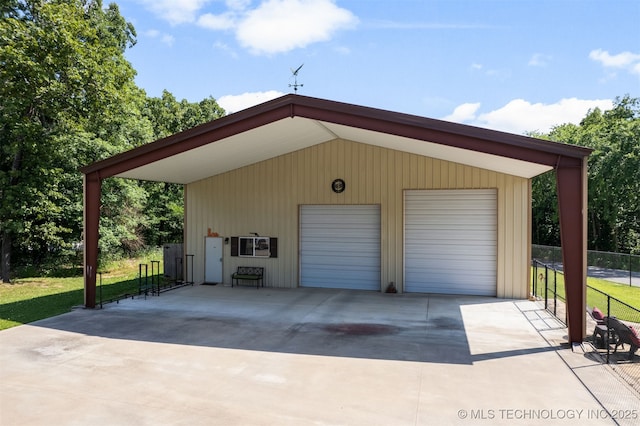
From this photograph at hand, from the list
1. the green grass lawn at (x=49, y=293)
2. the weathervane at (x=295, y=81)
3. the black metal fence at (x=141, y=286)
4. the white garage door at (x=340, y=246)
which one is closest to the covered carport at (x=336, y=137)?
the weathervane at (x=295, y=81)

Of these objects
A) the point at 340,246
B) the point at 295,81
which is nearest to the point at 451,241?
the point at 340,246

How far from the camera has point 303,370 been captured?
617 cm

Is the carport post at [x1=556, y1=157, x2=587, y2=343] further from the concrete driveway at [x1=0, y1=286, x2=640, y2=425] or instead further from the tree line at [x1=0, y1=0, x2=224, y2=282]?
the tree line at [x1=0, y1=0, x2=224, y2=282]

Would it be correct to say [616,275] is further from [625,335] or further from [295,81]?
[295,81]

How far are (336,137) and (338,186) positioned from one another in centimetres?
151

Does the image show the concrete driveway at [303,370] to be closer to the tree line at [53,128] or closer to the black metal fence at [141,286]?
the black metal fence at [141,286]

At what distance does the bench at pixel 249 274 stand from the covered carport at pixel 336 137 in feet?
11.2

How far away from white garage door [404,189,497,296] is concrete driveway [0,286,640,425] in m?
2.05

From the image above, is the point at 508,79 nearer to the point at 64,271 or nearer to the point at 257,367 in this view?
the point at 257,367

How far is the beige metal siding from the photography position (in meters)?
11.6

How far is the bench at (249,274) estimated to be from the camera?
13.4 metres

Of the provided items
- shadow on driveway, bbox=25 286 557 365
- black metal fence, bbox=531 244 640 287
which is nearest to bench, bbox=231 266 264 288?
shadow on driveway, bbox=25 286 557 365

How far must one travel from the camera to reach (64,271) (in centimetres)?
1733

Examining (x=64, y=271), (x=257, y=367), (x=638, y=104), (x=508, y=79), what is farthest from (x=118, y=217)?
(x=638, y=104)
